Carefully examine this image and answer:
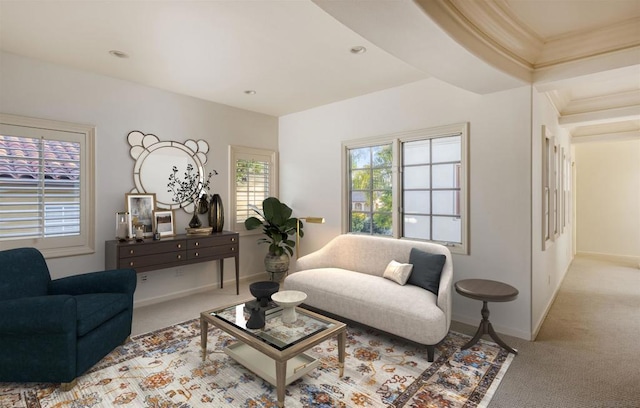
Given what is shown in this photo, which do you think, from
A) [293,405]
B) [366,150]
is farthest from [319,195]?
[293,405]

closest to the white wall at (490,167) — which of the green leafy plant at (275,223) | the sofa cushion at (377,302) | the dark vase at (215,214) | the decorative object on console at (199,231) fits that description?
the sofa cushion at (377,302)

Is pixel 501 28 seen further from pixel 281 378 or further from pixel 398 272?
pixel 281 378

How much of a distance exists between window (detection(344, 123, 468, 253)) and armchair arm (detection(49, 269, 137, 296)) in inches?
111

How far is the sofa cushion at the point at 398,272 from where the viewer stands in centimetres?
325

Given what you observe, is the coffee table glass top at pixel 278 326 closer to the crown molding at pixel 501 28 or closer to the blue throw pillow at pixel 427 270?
the blue throw pillow at pixel 427 270

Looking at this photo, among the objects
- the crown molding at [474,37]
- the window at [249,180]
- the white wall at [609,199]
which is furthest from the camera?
the white wall at [609,199]

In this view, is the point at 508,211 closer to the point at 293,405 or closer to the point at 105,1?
the point at 293,405

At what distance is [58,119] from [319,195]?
10.7 feet

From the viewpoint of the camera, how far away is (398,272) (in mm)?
3291

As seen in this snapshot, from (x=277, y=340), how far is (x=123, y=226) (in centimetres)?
251

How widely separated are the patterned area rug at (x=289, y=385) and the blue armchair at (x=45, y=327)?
135mm

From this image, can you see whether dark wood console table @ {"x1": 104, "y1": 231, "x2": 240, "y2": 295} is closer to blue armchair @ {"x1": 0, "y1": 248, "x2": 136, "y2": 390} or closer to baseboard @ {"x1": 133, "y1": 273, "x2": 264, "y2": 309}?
baseboard @ {"x1": 133, "y1": 273, "x2": 264, "y2": 309}

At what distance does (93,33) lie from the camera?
269 centimetres

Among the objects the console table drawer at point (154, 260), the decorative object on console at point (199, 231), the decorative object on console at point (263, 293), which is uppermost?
the decorative object on console at point (199, 231)
